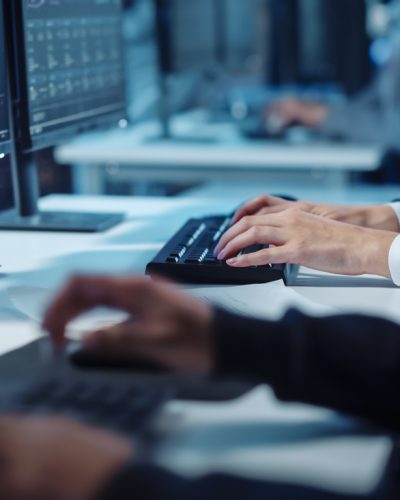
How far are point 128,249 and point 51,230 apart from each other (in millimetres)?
207

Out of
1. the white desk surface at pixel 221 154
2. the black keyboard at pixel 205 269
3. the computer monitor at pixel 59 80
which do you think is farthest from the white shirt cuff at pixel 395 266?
the white desk surface at pixel 221 154

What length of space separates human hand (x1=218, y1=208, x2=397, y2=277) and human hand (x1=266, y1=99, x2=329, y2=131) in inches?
75.7

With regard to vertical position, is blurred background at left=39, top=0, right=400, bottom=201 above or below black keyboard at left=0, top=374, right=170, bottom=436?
above

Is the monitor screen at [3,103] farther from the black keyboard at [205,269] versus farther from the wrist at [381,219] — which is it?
the wrist at [381,219]

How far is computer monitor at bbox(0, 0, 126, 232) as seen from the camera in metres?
1.38

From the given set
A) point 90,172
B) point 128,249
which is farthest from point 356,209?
point 90,172

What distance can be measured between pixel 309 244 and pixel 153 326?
19.9 inches

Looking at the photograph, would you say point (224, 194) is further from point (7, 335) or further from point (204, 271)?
point (7, 335)

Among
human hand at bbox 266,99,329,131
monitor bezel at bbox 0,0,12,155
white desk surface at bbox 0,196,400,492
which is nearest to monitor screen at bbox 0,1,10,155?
monitor bezel at bbox 0,0,12,155

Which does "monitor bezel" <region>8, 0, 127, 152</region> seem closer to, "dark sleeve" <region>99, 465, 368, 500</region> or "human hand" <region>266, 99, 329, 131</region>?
"dark sleeve" <region>99, 465, 368, 500</region>

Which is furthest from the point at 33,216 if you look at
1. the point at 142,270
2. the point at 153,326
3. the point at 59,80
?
the point at 153,326

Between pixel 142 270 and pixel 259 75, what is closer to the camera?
pixel 142 270

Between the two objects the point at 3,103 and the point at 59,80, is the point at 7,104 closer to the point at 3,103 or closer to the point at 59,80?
the point at 3,103

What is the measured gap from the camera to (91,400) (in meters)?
0.62
